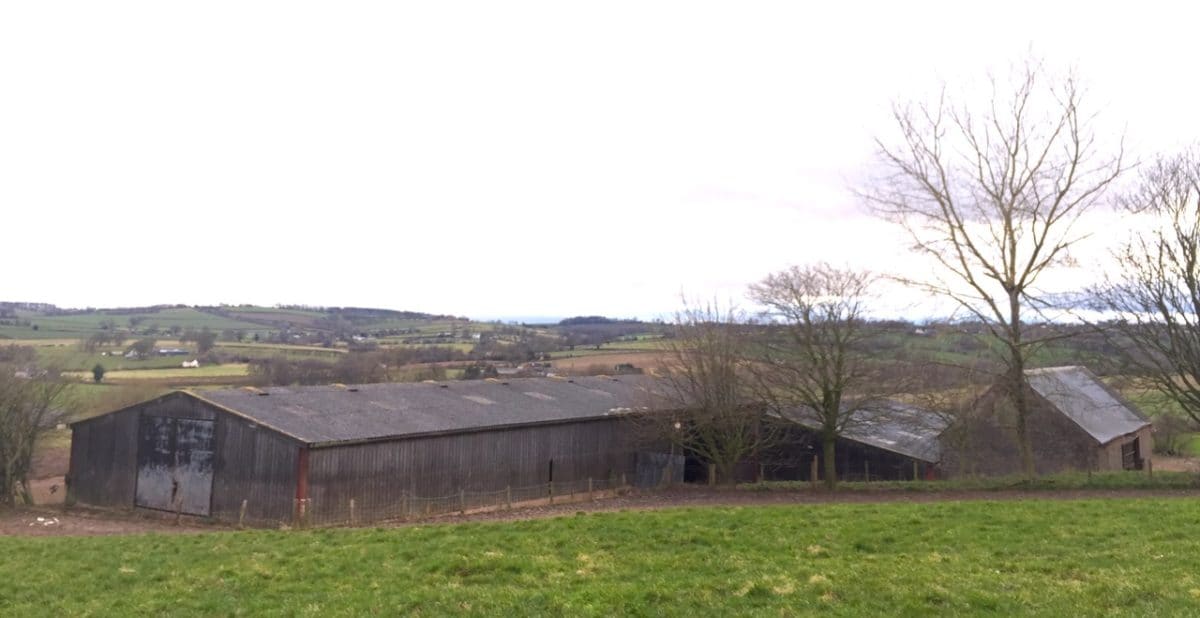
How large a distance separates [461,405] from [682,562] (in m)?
23.9

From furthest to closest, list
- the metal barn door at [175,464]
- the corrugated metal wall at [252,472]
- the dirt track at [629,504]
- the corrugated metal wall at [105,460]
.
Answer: the corrugated metal wall at [105,460], the metal barn door at [175,464], the corrugated metal wall at [252,472], the dirt track at [629,504]

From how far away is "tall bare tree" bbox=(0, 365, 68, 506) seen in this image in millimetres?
32844

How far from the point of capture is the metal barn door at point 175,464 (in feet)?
97.0

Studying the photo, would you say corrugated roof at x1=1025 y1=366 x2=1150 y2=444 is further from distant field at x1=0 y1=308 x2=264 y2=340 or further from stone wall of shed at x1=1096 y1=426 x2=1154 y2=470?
distant field at x1=0 y1=308 x2=264 y2=340

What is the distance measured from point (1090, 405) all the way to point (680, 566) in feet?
104

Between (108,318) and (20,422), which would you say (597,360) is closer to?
(20,422)

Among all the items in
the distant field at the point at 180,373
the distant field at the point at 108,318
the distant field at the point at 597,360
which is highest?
the distant field at the point at 108,318

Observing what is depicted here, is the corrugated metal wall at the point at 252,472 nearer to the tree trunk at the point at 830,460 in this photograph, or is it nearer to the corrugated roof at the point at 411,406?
the corrugated roof at the point at 411,406

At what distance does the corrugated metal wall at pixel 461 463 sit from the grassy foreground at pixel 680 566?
1052 centimetres

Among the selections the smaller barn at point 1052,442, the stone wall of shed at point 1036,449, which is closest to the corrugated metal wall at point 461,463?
the stone wall of shed at point 1036,449

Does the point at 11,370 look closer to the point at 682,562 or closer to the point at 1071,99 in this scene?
the point at 682,562

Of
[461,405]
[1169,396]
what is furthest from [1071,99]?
[461,405]

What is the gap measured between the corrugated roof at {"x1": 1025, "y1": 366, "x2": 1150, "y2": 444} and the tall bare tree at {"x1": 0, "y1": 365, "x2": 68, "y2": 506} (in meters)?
39.6

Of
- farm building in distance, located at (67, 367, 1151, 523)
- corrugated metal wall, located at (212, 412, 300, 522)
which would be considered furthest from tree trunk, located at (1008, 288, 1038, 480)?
corrugated metal wall, located at (212, 412, 300, 522)
